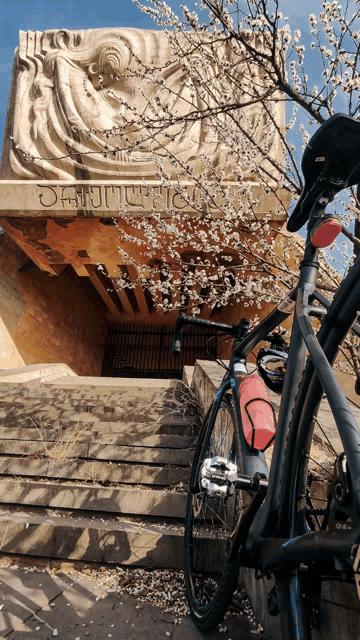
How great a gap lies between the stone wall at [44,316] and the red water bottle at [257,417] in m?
6.16

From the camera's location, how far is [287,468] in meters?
0.88

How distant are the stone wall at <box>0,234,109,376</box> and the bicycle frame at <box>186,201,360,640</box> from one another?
6.30 meters

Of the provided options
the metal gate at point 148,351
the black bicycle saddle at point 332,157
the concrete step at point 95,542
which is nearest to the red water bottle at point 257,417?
the black bicycle saddle at point 332,157

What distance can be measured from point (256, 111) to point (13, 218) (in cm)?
445

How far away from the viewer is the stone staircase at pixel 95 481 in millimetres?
1741

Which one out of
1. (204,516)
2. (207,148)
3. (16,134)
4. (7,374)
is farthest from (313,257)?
(16,134)

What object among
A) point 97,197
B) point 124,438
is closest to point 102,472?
point 124,438

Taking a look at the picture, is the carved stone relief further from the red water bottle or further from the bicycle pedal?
the bicycle pedal

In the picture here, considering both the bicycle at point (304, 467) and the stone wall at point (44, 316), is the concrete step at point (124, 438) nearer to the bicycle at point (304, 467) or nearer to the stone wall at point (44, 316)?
the bicycle at point (304, 467)

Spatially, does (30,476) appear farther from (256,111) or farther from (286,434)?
(256,111)

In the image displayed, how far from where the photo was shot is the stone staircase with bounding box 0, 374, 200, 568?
174 centimetres

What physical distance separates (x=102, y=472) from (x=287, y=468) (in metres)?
1.61

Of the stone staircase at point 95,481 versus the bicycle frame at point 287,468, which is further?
the stone staircase at point 95,481

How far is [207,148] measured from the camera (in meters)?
6.58
